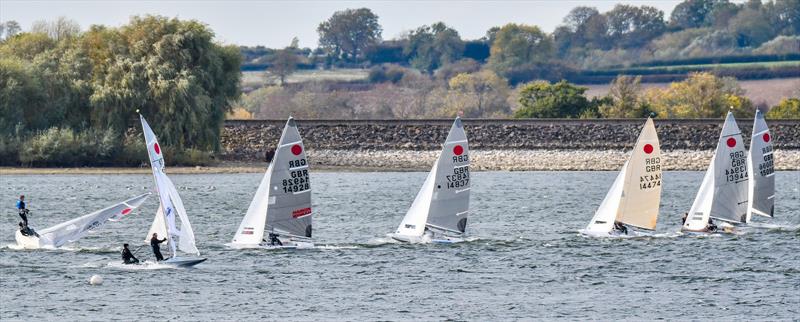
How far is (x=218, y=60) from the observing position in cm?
10781

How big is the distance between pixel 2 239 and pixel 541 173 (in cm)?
5626

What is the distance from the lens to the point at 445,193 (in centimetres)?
5666

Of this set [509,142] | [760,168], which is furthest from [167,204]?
[509,142]

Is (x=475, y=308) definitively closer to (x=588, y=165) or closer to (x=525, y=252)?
(x=525, y=252)

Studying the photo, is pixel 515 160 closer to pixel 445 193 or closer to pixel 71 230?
pixel 445 193

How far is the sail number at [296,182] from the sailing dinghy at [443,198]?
4453mm

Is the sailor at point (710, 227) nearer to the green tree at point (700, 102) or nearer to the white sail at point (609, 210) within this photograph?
the white sail at point (609, 210)

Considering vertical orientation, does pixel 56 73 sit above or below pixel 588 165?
above

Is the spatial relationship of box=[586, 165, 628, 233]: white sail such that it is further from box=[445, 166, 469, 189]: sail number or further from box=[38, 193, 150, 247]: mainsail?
box=[38, 193, 150, 247]: mainsail

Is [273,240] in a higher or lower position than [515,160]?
higher

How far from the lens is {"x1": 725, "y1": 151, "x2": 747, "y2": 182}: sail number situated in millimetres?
60969

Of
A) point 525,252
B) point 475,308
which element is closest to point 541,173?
point 525,252

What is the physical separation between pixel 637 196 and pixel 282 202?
44.3 ft

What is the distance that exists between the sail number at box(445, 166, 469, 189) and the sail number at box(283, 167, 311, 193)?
566cm
